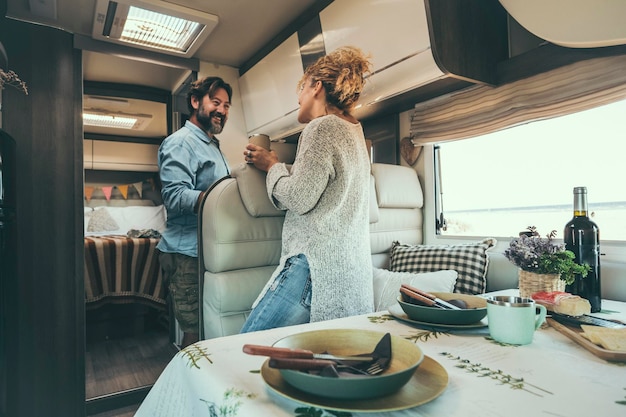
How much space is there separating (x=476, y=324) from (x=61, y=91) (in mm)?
1924

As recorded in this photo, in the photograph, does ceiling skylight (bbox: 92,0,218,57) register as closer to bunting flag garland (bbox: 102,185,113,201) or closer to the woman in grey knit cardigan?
bunting flag garland (bbox: 102,185,113,201)

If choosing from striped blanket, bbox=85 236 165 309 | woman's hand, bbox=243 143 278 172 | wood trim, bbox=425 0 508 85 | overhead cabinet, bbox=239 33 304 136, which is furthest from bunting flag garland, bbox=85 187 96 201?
wood trim, bbox=425 0 508 85

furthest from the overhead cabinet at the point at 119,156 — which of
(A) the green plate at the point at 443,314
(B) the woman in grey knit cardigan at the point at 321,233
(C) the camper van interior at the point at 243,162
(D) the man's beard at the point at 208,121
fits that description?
(A) the green plate at the point at 443,314

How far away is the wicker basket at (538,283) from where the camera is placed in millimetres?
1099

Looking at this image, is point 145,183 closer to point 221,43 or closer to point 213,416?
point 221,43

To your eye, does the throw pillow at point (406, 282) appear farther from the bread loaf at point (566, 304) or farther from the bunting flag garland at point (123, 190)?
the bunting flag garland at point (123, 190)

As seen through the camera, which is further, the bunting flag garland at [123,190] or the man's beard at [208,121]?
the man's beard at [208,121]

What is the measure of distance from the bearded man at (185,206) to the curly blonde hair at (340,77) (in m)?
0.78

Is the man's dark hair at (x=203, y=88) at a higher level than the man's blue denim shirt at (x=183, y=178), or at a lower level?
higher

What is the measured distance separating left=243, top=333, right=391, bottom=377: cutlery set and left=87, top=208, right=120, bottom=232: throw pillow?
1814mm

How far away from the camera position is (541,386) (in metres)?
0.52

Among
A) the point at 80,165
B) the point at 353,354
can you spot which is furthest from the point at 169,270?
the point at 353,354

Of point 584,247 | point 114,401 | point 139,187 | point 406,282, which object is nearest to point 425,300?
point 584,247

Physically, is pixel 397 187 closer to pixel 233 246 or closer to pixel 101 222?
pixel 233 246
